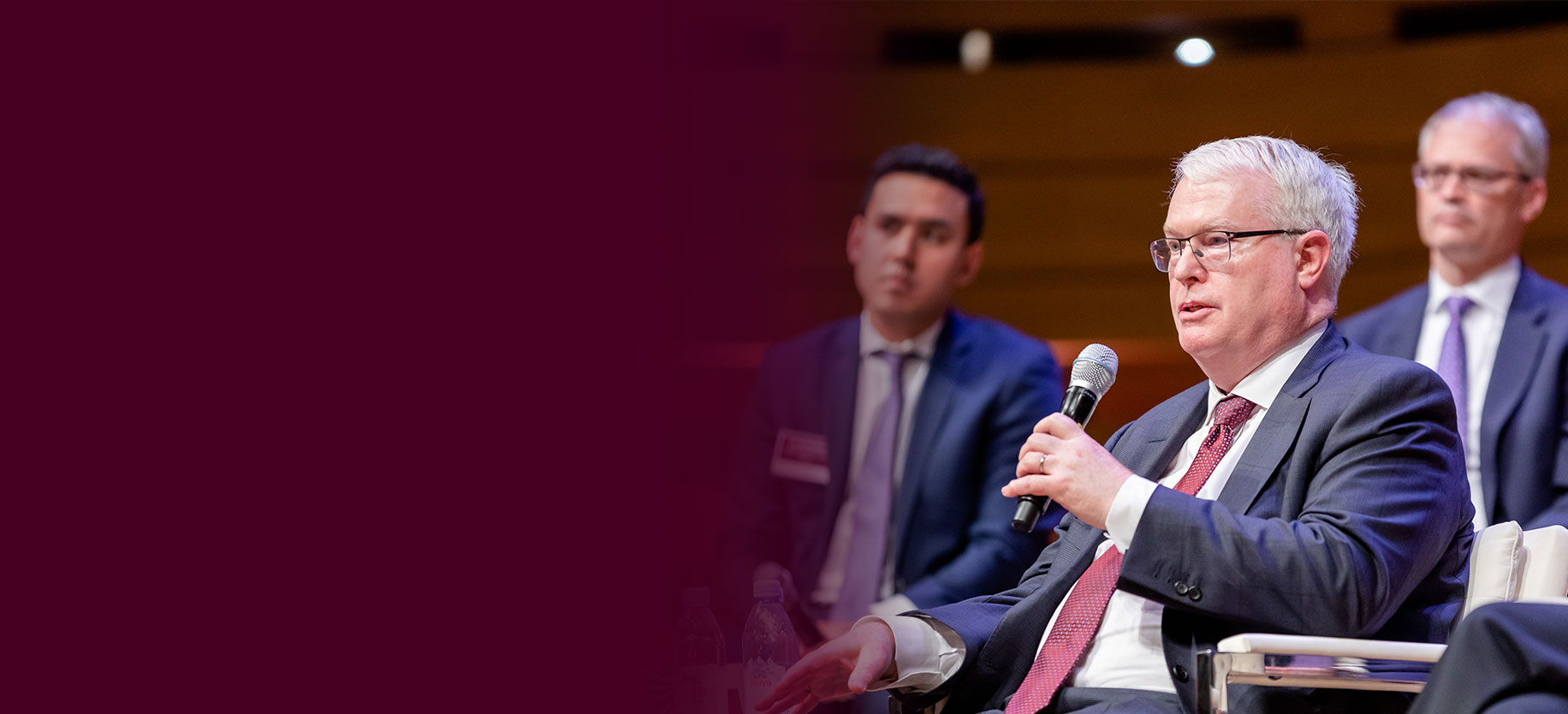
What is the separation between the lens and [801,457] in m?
2.96

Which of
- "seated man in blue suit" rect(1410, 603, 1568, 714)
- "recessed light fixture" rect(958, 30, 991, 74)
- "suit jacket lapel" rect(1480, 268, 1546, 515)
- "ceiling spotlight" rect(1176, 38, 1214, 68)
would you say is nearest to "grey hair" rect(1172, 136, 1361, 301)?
"seated man in blue suit" rect(1410, 603, 1568, 714)

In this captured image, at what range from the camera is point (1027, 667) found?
1779 millimetres

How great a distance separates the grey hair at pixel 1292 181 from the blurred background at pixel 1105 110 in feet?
10.2

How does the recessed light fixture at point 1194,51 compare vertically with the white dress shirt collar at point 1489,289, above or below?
above

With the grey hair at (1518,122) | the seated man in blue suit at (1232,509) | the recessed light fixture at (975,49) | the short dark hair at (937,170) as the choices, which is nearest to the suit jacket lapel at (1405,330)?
the grey hair at (1518,122)

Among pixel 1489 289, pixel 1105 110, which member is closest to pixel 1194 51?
pixel 1105 110

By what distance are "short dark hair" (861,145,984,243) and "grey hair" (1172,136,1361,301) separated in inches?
49.7

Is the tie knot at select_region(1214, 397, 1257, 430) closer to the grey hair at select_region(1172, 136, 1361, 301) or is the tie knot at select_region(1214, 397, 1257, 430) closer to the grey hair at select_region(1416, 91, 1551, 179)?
the grey hair at select_region(1172, 136, 1361, 301)

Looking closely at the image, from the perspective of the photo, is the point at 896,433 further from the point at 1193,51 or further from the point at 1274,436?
the point at 1193,51

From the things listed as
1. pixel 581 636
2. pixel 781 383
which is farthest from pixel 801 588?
pixel 581 636

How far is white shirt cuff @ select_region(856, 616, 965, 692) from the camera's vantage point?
1.72 m

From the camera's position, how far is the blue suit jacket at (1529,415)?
2916 millimetres

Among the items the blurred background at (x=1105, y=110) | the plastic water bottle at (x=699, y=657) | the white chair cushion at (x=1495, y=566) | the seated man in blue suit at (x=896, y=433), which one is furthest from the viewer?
the blurred background at (x=1105, y=110)

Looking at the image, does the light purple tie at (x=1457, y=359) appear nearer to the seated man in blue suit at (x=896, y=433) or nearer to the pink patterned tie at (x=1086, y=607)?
the seated man in blue suit at (x=896, y=433)
